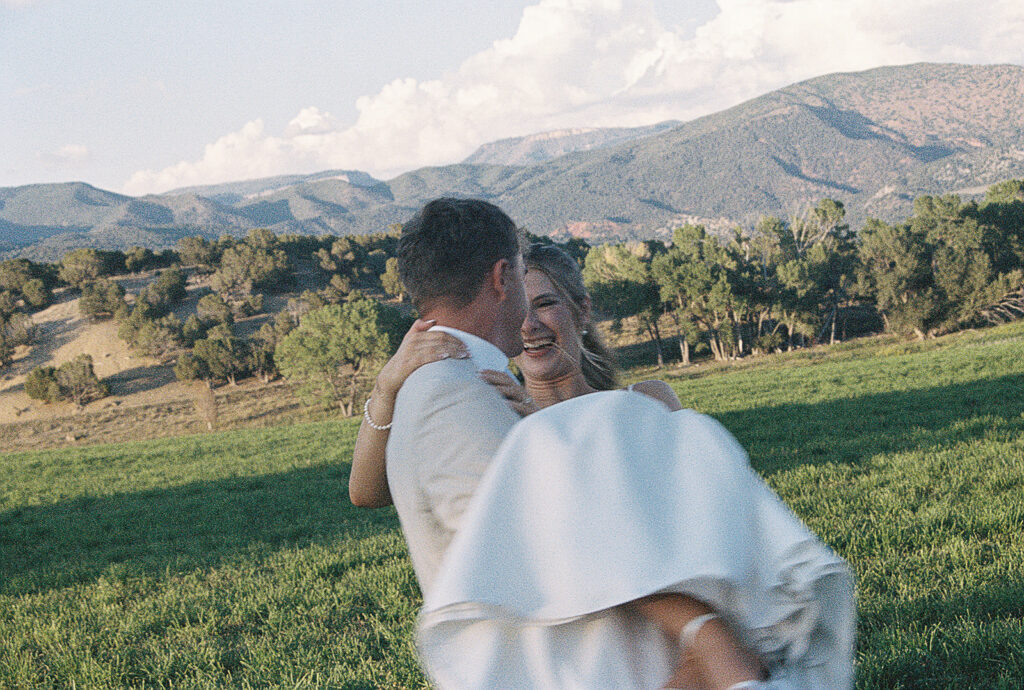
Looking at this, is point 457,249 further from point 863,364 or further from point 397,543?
point 863,364

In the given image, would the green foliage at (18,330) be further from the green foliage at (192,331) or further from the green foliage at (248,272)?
the green foliage at (248,272)

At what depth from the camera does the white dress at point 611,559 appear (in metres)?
1.41

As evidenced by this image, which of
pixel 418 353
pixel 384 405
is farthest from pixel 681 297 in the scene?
pixel 418 353

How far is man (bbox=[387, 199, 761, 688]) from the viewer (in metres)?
1.46

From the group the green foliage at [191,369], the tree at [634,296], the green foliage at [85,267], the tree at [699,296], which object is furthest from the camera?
the green foliage at [85,267]

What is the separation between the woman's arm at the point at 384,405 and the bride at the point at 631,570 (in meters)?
0.54

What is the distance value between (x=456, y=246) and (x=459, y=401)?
0.51 meters

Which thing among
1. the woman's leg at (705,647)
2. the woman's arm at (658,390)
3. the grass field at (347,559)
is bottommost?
the grass field at (347,559)

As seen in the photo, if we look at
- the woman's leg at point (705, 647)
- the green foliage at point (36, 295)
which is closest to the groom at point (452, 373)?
the woman's leg at point (705, 647)

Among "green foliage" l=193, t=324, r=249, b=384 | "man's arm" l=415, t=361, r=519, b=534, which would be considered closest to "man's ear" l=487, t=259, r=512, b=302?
"man's arm" l=415, t=361, r=519, b=534

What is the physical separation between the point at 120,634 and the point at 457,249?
554 cm

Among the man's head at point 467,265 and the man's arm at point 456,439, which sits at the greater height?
the man's head at point 467,265

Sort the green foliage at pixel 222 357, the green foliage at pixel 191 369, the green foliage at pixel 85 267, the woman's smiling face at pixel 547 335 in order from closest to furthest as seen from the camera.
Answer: the woman's smiling face at pixel 547 335 < the green foliage at pixel 191 369 < the green foliage at pixel 222 357 < the green foliage at pixel 85 267

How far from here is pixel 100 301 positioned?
77.6 m
